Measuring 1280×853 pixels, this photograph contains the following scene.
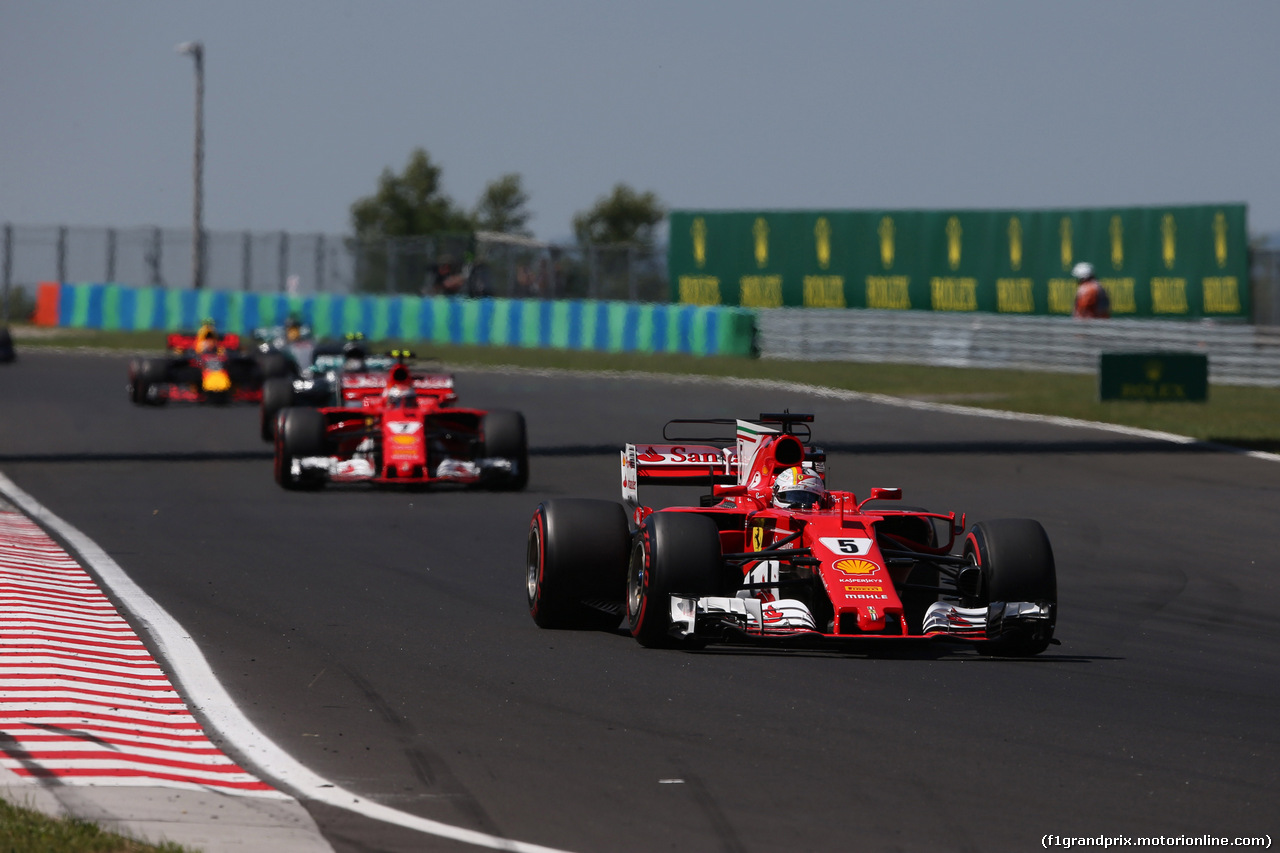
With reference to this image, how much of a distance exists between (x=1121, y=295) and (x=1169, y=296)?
102 cm

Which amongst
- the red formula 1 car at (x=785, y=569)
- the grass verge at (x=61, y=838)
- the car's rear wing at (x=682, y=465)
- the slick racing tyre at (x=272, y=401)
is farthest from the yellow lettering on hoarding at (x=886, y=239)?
the grass verge at (x=61, y=838)

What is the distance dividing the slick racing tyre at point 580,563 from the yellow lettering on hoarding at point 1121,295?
31.6 metres

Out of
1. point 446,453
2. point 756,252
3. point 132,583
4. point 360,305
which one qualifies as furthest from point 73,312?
point 132,583

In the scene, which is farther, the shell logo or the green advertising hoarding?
the green advertising hoarding

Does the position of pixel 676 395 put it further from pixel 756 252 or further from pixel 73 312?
pixel 73 312

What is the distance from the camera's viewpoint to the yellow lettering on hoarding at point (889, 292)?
4256cm

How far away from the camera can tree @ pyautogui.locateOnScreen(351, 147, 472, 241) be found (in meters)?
75.8

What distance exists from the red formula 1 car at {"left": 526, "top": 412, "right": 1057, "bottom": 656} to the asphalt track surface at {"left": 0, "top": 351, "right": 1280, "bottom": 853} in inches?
6.5

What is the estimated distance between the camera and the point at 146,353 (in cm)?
4297

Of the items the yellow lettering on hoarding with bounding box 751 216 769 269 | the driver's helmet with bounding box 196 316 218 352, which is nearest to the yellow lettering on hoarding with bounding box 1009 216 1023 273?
the yellow lettering on hoarding with bounding box 751 216 769 269

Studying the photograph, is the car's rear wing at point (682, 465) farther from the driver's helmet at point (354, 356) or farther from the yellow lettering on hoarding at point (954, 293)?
the yellow lettering on hoarding at point (954, 293)

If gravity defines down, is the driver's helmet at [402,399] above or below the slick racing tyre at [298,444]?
above

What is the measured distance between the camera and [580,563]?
379 inches

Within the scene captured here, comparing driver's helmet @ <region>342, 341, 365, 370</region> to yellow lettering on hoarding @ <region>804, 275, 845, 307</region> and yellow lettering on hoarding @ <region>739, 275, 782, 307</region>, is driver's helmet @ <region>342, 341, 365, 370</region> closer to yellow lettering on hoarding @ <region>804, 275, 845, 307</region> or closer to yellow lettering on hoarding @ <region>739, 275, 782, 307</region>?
yellow lettering on hoarding @ <region>804, 275, 845, 307</region>
